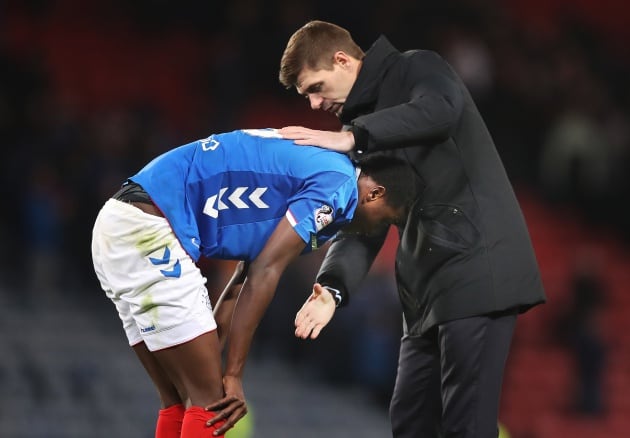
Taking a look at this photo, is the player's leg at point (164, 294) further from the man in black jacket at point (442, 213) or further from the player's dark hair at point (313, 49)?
the player's dark hair at point (313, 49)

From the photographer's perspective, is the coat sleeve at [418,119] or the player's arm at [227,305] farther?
the player's arm at [227,305]

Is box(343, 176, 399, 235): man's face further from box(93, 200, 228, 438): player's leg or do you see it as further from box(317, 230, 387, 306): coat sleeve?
box(93, 200, 228, 438): player's leg

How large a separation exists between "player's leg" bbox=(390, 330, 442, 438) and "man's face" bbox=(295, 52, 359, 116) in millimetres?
928

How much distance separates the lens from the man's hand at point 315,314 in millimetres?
3699

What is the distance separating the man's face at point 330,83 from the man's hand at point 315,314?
679 mm

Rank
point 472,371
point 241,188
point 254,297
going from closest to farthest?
1. point 254,297
2. point 241,188
3. point 472,371

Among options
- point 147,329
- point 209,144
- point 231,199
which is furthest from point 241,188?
point 147,329

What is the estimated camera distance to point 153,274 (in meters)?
3.62

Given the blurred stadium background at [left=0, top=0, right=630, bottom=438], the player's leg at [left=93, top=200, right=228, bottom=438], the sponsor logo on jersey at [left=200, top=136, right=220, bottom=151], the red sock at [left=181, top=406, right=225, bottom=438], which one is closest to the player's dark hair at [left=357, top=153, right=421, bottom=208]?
the sponsor logo on jersey at [left=200, top=136, right=220, bottom=151]

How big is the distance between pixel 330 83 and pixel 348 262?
686 mm

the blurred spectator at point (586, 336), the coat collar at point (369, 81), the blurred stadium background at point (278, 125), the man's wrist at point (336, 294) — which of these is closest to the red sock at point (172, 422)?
the man's wrist at point (336, 294)

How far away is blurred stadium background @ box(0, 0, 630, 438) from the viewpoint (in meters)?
8.73

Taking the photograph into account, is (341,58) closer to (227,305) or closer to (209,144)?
(209,144)

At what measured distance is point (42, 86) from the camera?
9719 millimetres
